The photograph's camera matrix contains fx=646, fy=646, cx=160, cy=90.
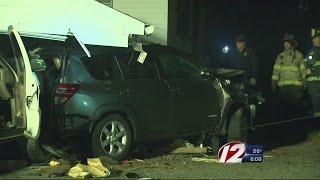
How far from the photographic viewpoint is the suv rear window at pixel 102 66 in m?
8.94

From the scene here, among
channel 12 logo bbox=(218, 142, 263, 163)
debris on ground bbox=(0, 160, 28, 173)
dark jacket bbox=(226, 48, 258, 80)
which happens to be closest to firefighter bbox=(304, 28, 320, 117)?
dark jacket bbox=(226, 48, 258, 80)

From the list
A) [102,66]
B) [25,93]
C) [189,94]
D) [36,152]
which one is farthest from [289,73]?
[25,93]

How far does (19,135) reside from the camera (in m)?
8.48

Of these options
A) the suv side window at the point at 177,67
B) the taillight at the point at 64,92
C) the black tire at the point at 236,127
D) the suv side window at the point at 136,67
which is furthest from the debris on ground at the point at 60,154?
the black tire at the point at 236,127

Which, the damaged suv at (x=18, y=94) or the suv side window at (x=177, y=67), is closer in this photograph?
the damaged suv at (x=18, y=94)

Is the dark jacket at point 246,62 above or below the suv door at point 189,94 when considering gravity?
above

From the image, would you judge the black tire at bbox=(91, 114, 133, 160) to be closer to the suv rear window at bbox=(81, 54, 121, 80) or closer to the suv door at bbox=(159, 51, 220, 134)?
the suv rear window at bbox=(81, 54, 121, 80)

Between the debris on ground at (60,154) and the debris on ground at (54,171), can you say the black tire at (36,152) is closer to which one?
the debris on ground at (60,154)

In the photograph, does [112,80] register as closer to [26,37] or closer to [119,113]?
[119,113]

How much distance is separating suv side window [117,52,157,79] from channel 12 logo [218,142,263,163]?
4.99 ft

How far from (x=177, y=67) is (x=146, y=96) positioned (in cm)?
94

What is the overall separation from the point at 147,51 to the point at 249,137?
3467 mm

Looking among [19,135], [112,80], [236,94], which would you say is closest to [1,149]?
[19,135]

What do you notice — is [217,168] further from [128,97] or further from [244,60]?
[244,60]
